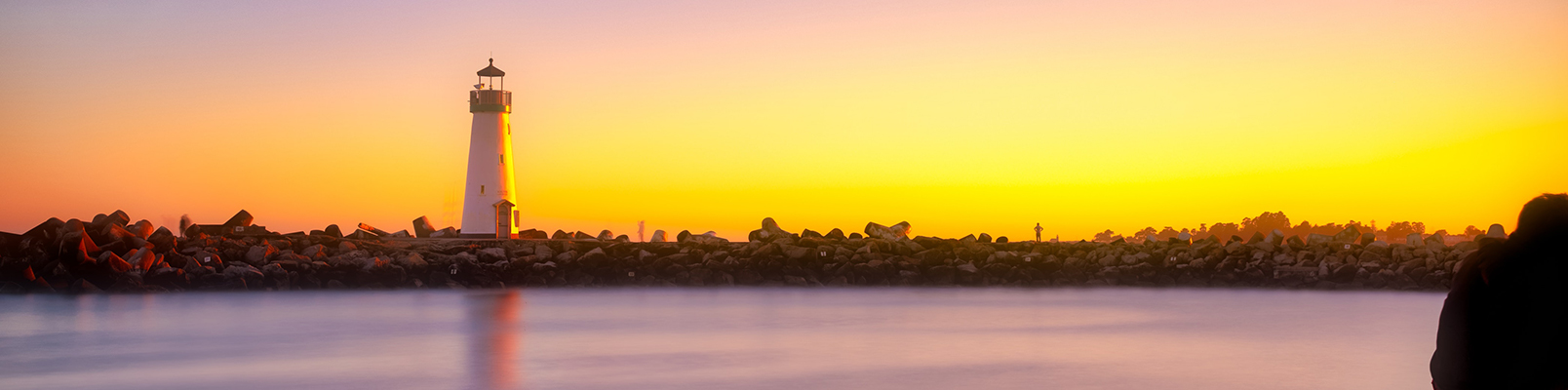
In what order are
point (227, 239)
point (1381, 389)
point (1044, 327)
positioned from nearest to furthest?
point (1381, 389) → point (1044, 327) → point (227, 239)

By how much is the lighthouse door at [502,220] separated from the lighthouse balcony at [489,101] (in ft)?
6.91

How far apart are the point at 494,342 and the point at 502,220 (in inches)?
689

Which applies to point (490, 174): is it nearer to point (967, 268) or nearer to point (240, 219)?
point (240, 219)

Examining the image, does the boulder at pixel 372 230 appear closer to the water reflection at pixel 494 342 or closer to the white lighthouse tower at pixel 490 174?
the white lighthouse tower at pixel 490 174

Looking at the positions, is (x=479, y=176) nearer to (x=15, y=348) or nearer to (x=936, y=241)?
(x=936, y=241)

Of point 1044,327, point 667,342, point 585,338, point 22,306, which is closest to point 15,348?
point 585,338

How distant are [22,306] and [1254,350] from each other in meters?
15.9

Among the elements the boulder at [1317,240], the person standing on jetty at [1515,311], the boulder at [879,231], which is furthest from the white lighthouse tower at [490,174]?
the person standing on jetty at [1515,311]

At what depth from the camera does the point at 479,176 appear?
2883 centimetres

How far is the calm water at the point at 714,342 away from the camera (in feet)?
28.8

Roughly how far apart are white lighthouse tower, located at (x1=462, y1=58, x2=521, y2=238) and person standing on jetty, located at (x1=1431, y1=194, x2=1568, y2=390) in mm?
26768

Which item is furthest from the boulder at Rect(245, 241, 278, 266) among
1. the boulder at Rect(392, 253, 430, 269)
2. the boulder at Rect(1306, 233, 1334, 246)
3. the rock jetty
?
the boulder at Rect(1306, 233, 1334, 246)

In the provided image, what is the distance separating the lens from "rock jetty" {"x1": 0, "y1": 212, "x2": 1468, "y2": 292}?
22422 millimetres

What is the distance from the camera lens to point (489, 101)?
29.3m
